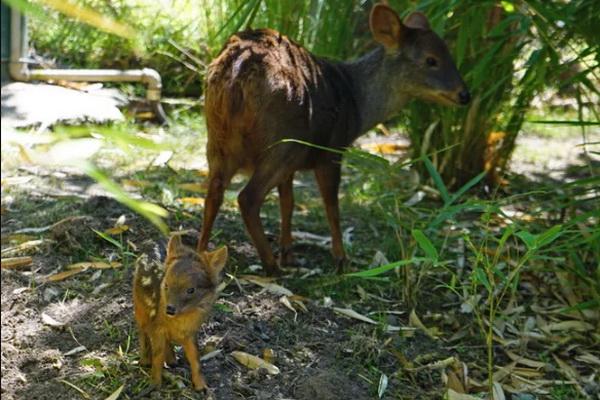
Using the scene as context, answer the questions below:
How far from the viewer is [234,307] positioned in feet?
13.3

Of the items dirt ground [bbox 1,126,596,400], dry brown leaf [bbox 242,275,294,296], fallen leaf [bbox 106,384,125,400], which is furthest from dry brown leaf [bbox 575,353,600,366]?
fallen leaf [bbox 106,384,125,400]

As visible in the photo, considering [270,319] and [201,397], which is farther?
[270,319]

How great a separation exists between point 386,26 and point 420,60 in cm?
29

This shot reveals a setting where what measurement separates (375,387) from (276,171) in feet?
4.10

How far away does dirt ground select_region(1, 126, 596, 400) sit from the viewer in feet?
11.2

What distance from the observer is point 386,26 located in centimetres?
512

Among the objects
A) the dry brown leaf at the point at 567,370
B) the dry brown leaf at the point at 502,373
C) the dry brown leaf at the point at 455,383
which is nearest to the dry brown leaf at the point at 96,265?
the dry brown leaf at the point at 455,383

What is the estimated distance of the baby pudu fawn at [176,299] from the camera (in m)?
3.10

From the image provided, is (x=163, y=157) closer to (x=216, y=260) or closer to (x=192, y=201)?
(x=192, y=201)

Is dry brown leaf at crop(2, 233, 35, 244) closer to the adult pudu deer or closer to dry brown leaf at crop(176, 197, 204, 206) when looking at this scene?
the adult pudu deer

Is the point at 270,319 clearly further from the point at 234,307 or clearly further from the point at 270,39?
the point at 270,39

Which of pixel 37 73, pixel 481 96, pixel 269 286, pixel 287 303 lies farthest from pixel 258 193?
pixel 37 73

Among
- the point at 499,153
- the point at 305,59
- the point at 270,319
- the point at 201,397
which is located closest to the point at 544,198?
the point at 499,153

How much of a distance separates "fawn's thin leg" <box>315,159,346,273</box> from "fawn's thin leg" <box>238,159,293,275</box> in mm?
433
